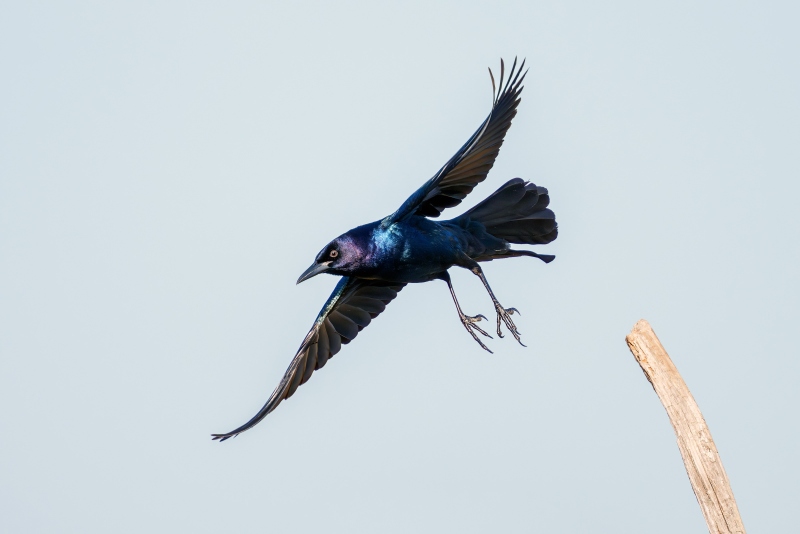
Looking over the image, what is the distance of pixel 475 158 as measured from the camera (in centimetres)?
1098

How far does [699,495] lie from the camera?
8328 millimetres

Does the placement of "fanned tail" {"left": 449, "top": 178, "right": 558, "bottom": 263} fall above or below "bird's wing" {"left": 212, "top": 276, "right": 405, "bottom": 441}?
above

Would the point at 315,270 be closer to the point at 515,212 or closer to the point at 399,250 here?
the point at 399,250

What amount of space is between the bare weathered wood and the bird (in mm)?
2360

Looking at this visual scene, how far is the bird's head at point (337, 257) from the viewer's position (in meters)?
10.8

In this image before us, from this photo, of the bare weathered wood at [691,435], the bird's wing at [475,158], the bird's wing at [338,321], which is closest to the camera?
the bare weathered wood at [691,435]

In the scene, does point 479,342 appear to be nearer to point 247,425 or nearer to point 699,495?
point 247,425

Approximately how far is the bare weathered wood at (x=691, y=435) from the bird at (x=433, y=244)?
236 cm

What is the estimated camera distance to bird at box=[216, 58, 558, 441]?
35.5 feet

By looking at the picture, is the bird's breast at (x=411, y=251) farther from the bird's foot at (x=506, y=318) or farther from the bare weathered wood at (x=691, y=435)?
the bare weathered wood at (x=691, y=435)

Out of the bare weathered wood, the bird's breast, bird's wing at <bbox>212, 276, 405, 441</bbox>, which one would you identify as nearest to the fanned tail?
the bird's breast

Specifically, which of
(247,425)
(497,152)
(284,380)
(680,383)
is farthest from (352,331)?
(680,383)

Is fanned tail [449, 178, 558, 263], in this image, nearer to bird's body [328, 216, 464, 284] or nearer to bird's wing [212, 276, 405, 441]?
bird's body [328, 216, 464, 284]

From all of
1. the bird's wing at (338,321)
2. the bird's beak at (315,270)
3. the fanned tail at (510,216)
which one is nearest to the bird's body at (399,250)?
the bird's beak at (315,270)
